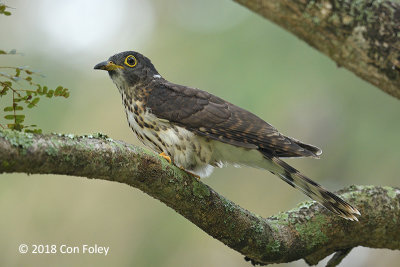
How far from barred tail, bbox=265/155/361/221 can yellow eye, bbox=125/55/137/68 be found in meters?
1.58

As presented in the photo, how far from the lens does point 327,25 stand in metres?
4.96

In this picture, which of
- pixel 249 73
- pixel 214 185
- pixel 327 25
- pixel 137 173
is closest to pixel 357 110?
pixel 249 73

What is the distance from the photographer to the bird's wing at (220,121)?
449cm

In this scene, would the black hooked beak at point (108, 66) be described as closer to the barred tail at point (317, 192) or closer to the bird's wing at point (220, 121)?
the bird's wing at point (220, 121)

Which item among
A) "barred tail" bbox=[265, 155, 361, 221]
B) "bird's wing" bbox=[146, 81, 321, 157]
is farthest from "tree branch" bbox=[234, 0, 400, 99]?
"barred tail" bbox=[265, 155, 361, 221]

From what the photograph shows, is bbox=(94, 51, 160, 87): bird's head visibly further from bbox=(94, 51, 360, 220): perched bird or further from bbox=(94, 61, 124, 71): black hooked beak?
bbox=(94, 51, 360, 220): perched bird

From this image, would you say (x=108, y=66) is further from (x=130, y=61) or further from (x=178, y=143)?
(x=178, y=143)

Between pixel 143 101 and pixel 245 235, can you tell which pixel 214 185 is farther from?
pixel 245 235

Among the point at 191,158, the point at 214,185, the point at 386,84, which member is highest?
the point at 386,84

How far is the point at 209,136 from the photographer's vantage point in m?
4.47

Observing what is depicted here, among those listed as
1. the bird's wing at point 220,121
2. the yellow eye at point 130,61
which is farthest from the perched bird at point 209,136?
the yellow eye at point 130,61

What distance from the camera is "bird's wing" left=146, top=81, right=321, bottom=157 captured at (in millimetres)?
4488

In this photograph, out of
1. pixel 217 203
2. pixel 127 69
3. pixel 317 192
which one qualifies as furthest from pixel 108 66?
pixel 317 192

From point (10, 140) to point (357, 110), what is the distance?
18.7ft
